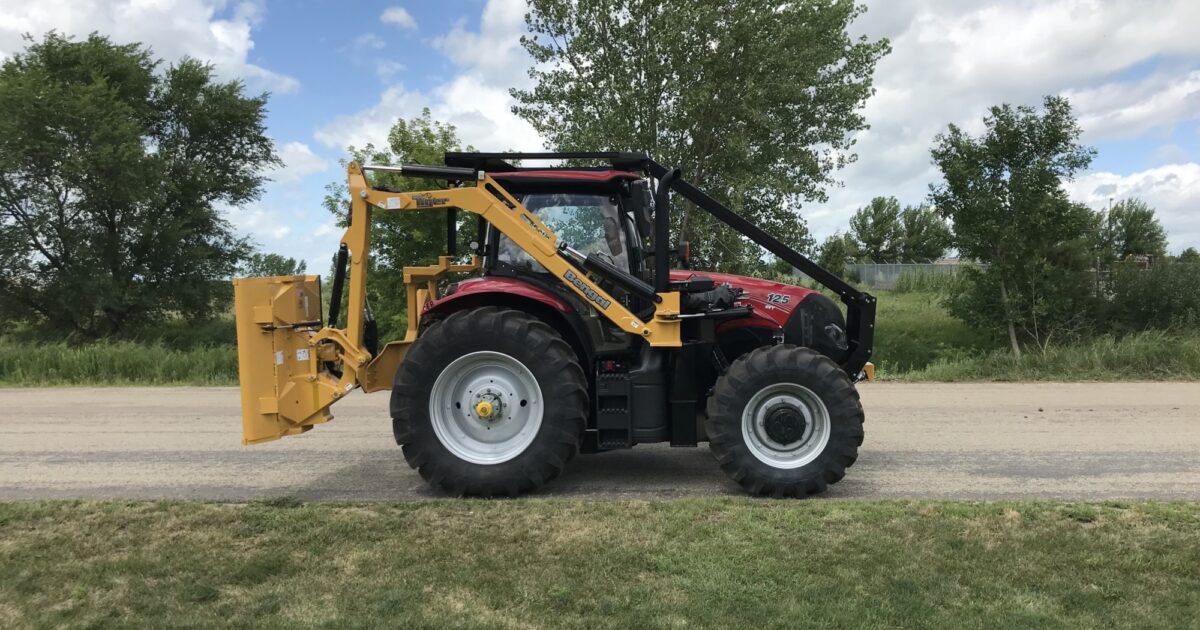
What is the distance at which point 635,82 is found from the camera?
17328mm

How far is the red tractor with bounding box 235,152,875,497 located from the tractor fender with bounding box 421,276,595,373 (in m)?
0.01

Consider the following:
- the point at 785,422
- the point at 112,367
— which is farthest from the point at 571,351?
the point at 112,367

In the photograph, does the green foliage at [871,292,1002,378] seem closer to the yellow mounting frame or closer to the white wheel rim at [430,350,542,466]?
the yellow mounting frame

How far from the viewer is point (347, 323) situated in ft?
19.1

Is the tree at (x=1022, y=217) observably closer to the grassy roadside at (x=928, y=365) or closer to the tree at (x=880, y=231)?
the grassy roadside at (x=928, y=365)

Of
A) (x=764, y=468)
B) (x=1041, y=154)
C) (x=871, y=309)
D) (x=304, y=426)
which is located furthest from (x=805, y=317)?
(x=1041, y=154)

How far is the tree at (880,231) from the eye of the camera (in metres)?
52.2

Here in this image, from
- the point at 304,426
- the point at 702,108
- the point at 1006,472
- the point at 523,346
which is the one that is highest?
the point at 702,108

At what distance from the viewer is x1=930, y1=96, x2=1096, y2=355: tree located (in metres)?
15.9

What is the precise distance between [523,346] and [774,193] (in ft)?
42.9

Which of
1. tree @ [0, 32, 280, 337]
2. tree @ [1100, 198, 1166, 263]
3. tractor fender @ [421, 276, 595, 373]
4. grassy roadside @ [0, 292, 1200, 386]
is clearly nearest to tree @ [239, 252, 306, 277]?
tree @ [0, 32, 280, 337]

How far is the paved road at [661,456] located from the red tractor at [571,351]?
1.40ft

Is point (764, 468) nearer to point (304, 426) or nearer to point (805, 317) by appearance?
point (805, 317)

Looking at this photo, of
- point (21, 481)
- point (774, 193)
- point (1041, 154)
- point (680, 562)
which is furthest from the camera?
point (774, 193)
